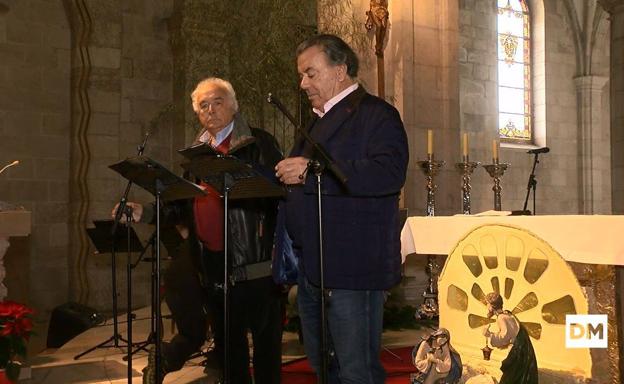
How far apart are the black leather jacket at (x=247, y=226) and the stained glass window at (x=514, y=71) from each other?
31.2 ft

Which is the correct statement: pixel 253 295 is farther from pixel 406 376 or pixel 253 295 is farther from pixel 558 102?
pixel 558 102

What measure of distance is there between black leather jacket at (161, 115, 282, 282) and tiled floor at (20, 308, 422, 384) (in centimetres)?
161

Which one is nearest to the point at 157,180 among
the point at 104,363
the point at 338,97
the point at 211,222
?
the point at 211,222

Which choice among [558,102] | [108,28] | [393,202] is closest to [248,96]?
[108,28]

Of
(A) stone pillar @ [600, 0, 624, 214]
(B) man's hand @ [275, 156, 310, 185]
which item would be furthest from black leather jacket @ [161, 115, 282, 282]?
(A) stone pillar @ [600, 0, 624, 214]

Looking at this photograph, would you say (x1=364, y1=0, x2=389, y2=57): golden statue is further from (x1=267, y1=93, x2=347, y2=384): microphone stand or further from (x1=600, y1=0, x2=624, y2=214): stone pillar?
(x1=267, y1=93, x2=347, y2=384): microphone stand

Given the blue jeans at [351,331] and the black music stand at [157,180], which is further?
the black music stand at [157,180]

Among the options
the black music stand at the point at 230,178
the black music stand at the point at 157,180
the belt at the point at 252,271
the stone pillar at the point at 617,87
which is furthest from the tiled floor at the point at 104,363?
the stone pillar at the point at 617,87

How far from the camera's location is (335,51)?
2553 millimetres

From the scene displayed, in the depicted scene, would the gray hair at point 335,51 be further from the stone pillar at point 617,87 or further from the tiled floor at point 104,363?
the stone pillar at point 617,87

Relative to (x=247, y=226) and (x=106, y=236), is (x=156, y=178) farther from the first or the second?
(x=106, y=236)

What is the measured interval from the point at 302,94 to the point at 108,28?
2681mm

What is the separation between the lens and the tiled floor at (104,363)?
195 inches

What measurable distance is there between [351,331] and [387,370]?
8.57 feet
